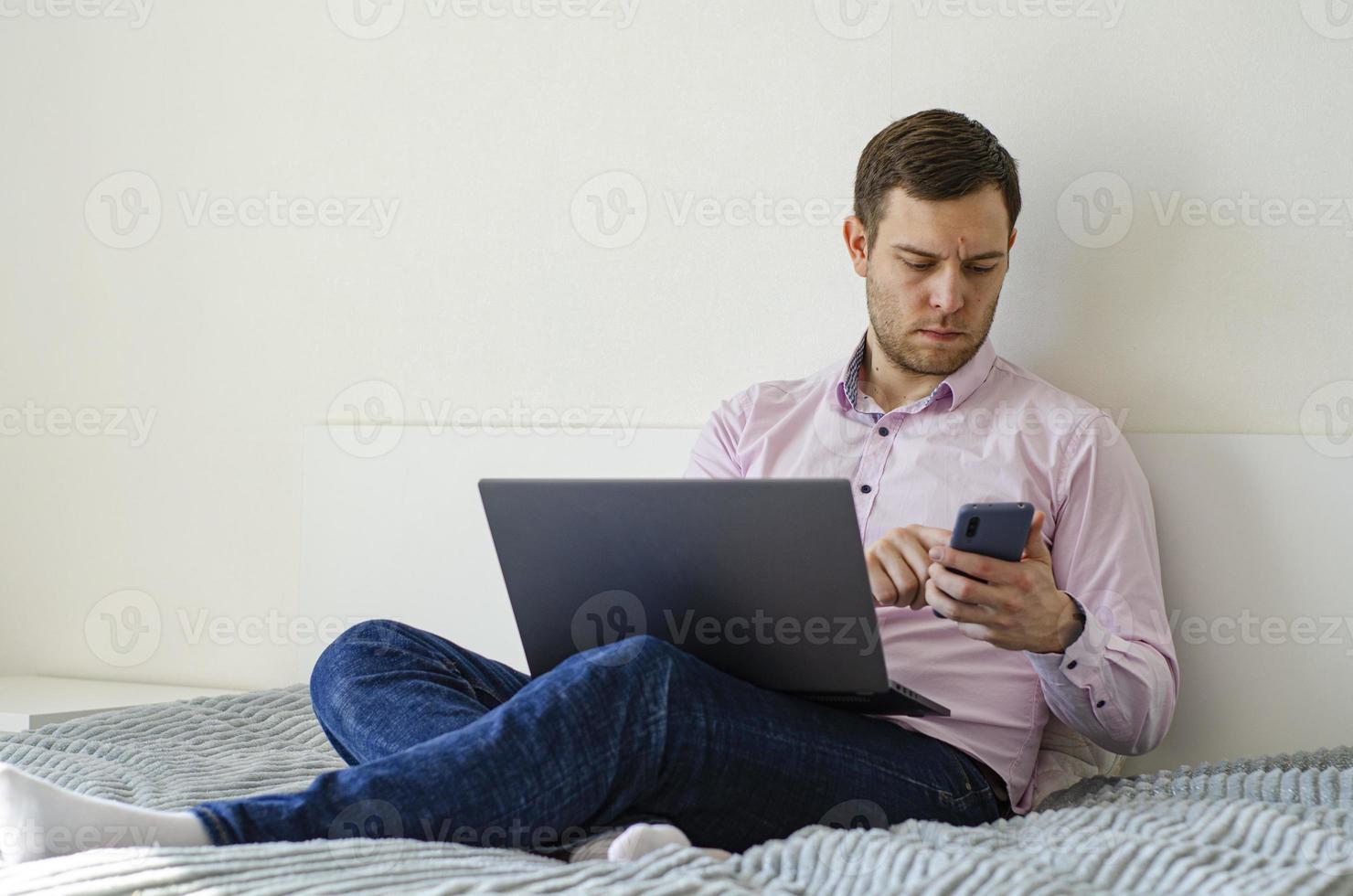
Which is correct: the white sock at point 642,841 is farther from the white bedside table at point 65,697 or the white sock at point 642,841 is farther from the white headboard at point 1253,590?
the white bedside table at point 65,697

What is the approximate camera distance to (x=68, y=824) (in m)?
0.98

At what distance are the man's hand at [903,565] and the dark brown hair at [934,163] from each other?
50cm

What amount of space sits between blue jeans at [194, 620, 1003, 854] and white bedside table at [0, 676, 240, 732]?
81cm

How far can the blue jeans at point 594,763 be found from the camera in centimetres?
103

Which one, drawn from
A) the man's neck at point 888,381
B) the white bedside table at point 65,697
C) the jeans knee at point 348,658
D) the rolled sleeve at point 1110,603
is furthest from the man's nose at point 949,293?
the white bedside table at point 65,697

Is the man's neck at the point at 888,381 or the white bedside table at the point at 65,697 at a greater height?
the man's neck at the point at 888,381

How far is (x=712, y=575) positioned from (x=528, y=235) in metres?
1.01

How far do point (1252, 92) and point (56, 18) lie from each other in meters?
2.04

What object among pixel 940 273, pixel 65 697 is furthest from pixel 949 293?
pixel 65 697

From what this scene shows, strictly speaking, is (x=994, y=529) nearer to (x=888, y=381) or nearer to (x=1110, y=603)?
(x=1110, y=603)

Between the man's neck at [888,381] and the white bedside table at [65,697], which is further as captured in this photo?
the white bedside table at [65,697]

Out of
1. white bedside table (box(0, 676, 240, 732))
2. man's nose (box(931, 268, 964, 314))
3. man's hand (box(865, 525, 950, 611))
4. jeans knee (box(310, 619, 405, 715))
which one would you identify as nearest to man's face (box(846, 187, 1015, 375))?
man's nose (box(931, 268, 964, 314))

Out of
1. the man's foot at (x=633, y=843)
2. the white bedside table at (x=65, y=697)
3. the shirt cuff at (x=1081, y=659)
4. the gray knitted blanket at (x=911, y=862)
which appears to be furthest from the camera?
the white bedside table at (x=65, y=697)

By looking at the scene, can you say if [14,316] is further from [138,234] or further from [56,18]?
[56,18]
